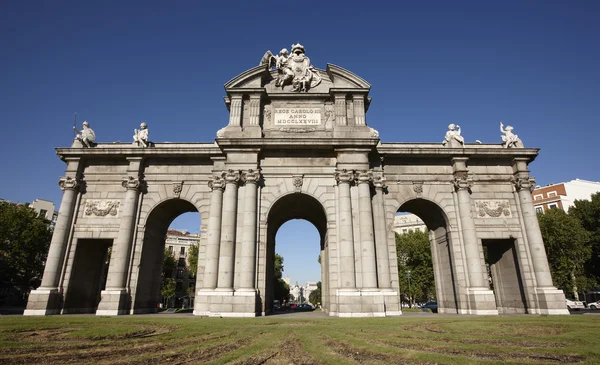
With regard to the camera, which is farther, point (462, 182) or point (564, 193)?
point (564, 193)

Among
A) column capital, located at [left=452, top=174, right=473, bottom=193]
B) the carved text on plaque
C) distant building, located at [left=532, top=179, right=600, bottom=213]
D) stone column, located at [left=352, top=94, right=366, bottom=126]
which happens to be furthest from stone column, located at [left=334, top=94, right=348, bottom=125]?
distant building, located at [left=532, top=179, right=600, bottom=213]

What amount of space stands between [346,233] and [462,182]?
981cm

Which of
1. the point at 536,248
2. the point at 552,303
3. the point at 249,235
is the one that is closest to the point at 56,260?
the point at 249,235

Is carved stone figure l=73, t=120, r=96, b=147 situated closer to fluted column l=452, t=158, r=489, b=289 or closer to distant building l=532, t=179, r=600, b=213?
fluted column l=452, t=158, r=489, b=289

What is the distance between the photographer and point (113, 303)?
70.5 feet

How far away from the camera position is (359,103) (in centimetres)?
2509

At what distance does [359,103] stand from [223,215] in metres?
12.8

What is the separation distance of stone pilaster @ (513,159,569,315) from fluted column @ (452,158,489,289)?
11.6 ft

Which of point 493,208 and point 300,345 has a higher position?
point 493,208

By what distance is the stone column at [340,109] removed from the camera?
24.4m

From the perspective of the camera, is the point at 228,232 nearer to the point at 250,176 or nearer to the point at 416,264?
the point at 250,176

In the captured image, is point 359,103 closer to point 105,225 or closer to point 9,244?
point 105,225

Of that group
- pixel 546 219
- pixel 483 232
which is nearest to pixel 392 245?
pixel 483 232

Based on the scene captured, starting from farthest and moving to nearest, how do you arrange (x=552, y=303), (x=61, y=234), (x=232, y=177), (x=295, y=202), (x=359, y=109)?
(x=295, y=202) < (x=359, y=109) < (x=61, y=234) < (x=232, y=177) < (x=552, y=303)
